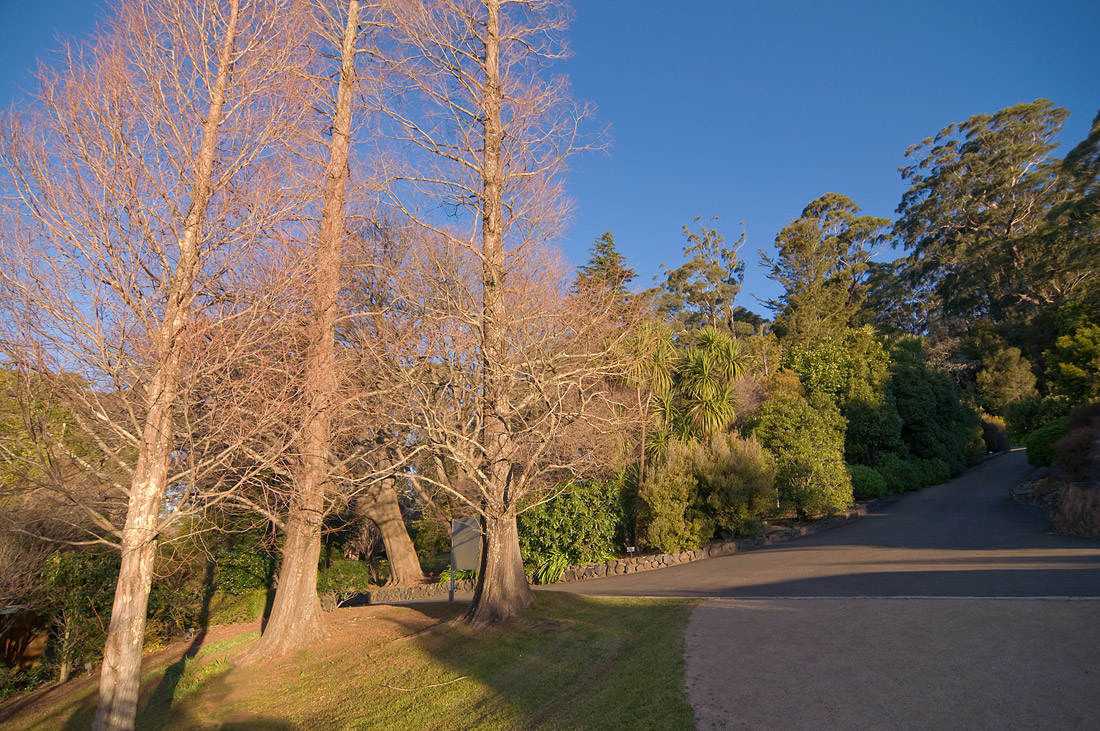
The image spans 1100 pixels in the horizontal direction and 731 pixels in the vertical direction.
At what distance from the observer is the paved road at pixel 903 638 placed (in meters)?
4.62

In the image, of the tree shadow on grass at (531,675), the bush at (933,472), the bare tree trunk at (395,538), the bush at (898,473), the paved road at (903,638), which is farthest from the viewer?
the bush at (933,472)

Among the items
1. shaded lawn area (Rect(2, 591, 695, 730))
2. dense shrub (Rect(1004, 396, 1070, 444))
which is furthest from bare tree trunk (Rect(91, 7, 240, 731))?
dense shrub (Rect(1004, 396, 1070, 444))

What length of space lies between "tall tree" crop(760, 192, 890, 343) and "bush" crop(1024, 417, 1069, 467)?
11538mm

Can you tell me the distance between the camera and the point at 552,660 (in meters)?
7.19

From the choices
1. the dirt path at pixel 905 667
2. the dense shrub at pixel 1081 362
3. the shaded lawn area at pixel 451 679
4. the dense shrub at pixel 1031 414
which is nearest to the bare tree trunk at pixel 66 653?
the shaded lawn area at pixel 451 679

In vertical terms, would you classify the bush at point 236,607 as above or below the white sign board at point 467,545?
below

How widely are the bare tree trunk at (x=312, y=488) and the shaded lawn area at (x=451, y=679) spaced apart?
17.1 inches

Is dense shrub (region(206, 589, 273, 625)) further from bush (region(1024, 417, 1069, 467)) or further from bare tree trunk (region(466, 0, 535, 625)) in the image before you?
bush (region(1024, 417, 1069, 467))

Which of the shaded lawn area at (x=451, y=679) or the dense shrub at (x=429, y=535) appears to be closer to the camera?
the shaded lawn area at (x=451, y=679)

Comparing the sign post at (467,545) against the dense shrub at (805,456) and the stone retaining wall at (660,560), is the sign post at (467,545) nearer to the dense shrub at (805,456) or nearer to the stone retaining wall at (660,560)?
the stone retaining wall at (660,560)

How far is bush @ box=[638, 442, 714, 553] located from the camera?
49.9ft

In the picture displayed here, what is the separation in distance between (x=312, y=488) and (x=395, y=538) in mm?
8400

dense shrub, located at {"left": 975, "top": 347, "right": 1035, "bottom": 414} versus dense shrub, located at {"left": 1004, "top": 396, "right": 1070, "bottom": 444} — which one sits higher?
dense shrub, located at {"left": 975, "top": 347, "right": 1035, "bottom": 414}

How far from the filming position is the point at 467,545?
1012 cm
